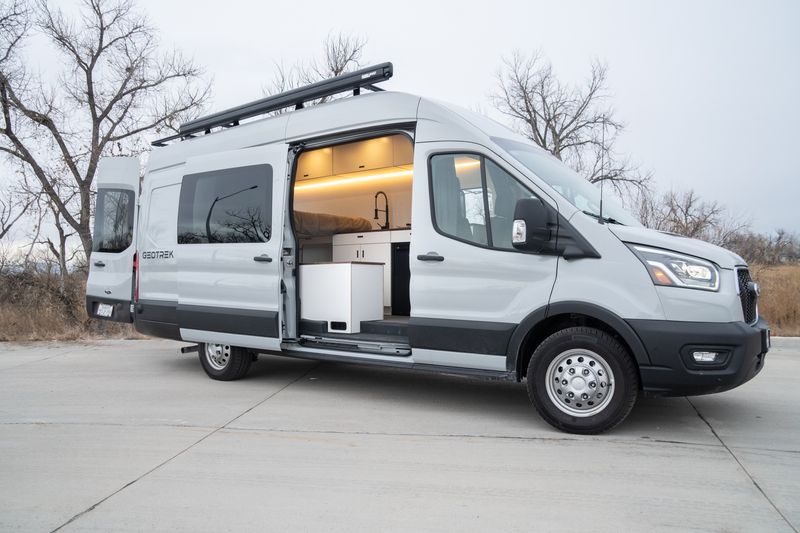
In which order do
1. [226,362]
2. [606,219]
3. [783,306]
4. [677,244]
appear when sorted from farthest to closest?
[783,306], [226,362], [606,219], [677,244]

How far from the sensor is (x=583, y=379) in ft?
14.6

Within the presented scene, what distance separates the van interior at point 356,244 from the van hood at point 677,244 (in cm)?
216

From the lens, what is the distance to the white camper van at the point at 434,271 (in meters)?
4.27

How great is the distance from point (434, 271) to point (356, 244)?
10.6 ft

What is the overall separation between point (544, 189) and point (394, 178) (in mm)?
4984

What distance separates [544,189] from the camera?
4688 millimetres

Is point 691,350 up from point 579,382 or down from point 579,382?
up

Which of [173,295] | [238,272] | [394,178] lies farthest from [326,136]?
[394,178]

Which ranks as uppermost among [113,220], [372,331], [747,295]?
[113,220]

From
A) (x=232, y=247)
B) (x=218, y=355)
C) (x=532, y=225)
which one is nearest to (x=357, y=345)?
(x=232, y=247)

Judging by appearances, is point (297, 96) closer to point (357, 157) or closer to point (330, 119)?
point (330, 119)

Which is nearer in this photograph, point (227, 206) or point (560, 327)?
point (560, 327)

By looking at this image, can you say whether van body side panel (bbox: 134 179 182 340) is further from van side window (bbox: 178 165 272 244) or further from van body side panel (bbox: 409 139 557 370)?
van body side panel (bbox: 409 139 557 370)

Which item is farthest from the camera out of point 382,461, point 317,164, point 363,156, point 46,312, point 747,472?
point 46,312
